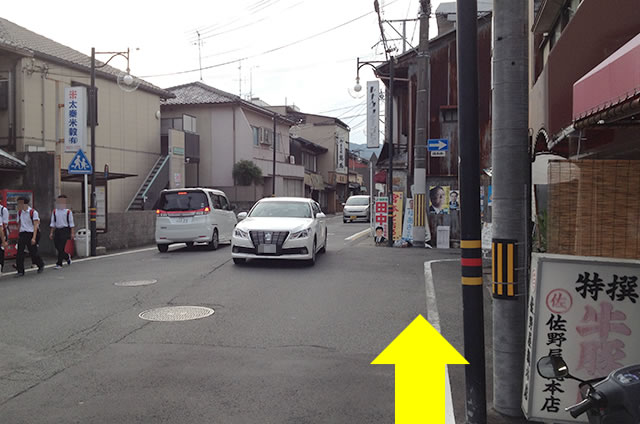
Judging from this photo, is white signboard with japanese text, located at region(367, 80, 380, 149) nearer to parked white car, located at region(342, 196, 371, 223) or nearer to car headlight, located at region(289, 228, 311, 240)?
parked white car, located at region(342, 196, 371, 223)

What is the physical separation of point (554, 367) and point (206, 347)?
4456 millimetres

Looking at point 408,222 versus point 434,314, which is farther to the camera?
point 408,222

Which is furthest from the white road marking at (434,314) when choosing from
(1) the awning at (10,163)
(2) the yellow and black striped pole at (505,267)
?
(1) the awning at (10,163)

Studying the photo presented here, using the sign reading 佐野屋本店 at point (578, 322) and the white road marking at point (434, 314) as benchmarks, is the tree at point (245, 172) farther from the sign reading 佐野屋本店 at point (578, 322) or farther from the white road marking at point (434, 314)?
the sign reading 佐野屋本店 at point (578, 322)

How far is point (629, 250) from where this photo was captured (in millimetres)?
4234

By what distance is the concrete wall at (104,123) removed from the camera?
A: 2080cm

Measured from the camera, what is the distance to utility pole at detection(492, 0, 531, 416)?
4.43 meters

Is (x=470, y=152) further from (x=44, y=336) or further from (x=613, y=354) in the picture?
(x=44, y=336)

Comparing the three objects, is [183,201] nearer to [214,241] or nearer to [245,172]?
[214,241]

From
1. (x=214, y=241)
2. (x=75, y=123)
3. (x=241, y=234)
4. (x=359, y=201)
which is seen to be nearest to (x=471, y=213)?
(x=241, y=234)

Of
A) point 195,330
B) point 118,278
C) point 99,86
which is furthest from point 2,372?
Result: point 99,86

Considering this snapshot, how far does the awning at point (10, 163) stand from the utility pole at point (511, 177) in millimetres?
14430
